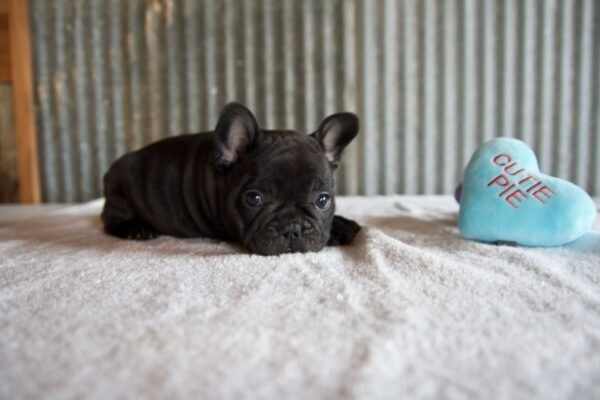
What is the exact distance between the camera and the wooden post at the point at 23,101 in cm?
370

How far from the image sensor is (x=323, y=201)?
1.82 metres

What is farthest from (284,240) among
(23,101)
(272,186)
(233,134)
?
(23,101)

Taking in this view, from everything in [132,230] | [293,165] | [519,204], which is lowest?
[132,230]

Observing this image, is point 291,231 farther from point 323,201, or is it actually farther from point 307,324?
point 307,324

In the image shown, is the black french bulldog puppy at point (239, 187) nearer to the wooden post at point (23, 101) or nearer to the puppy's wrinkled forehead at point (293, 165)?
the puppy's wrinkled forehead at point (293, 165)

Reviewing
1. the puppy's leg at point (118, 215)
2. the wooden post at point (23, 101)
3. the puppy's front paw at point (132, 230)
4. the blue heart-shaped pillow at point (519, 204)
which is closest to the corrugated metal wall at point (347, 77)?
the wooden post at point (23, 101)

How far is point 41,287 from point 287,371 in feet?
2.77

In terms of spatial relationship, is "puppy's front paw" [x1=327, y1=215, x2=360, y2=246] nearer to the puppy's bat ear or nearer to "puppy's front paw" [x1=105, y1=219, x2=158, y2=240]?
the puppy's bat ear

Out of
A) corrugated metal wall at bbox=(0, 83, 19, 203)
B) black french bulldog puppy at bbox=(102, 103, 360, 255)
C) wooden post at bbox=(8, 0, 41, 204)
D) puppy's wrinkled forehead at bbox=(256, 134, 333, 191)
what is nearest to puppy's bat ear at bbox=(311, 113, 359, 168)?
black french bulldog puppy at bbox=(102, 103, 360, 255)

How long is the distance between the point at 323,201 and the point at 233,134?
0.44 meters

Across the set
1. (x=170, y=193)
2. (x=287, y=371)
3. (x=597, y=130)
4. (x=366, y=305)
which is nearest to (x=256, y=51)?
(x=170, y=193)

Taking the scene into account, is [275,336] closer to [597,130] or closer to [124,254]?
[124,254]

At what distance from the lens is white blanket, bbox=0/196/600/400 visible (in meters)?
0.77

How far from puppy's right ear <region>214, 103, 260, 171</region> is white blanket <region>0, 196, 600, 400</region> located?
0.39 meters
